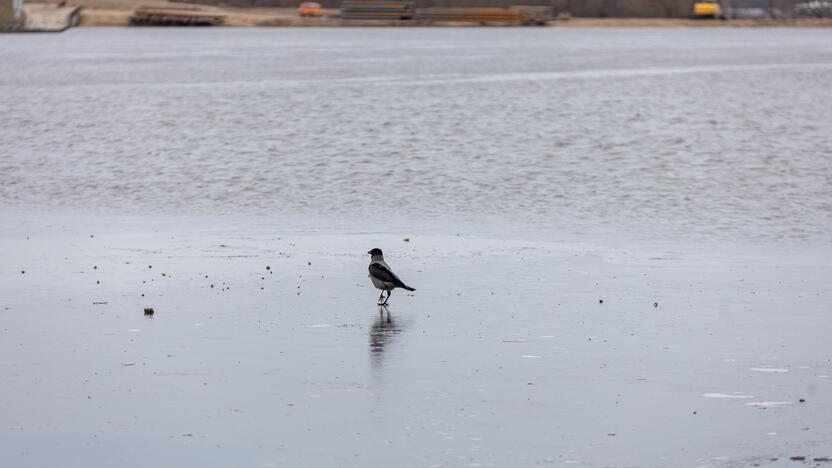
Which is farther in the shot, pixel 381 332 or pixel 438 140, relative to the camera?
pixel 438 140

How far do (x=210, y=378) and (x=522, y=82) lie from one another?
49316 mm

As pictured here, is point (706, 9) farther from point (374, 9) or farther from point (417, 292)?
point (417, 292)

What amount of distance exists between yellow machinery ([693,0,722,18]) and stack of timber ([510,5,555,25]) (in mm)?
12715

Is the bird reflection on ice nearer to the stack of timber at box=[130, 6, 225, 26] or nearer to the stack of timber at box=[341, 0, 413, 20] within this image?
the stack of timber at box=[130, 6, 225, 26]

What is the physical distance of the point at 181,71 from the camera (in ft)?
219

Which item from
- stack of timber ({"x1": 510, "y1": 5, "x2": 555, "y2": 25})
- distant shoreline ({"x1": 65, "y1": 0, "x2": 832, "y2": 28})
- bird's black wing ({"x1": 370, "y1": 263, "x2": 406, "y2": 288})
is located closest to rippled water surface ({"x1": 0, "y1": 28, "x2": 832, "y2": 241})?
bird's black wing ({"x1": 370, "y1": 263, "x2": 406, "y2": 288})

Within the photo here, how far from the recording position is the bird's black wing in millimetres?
13953

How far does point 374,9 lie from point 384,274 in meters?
120

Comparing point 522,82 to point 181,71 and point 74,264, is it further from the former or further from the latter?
point 74,264

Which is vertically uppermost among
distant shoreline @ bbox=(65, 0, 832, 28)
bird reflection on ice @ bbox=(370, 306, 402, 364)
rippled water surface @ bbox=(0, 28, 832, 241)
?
bird reflection on ice @ bbox=(370, 306, 402, 364)

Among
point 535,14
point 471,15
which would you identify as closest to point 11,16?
point 471,15

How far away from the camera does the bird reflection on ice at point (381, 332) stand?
39.7 feet

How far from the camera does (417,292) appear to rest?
591 inches

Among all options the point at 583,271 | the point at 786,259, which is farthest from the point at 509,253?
the point at 786,259
